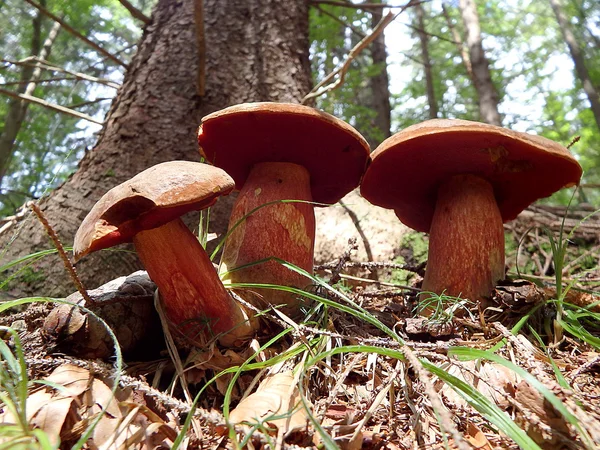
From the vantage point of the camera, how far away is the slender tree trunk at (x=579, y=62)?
9.66m

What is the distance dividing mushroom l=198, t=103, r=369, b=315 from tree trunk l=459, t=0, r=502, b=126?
4.85m

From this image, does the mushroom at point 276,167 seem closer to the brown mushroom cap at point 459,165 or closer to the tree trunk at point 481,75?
the brown mushroom cap at point 459,165

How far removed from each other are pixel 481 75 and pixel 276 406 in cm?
676

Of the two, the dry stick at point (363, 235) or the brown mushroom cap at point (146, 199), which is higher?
the brown mushroom cap at point (146, 199)

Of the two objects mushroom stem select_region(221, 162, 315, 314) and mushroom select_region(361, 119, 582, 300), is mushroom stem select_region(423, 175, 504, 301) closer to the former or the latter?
mushroom select_region(361, 119, 582, 300)

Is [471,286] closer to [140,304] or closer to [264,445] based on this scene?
[264,445]

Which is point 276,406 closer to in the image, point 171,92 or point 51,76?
point 171,92

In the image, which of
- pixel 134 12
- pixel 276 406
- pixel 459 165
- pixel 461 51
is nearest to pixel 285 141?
pixel 459 165

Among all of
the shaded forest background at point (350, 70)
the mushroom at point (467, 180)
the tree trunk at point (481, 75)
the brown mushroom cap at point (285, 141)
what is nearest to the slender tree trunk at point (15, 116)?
the shaded forest background at point (350, 70)

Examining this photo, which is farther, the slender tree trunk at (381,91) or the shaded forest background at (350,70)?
the slender tree trunk at (381,91)

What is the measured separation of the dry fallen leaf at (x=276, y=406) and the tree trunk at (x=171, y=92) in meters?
1.37

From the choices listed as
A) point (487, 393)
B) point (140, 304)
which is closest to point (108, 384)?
point (140, 304)

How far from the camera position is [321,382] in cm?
125

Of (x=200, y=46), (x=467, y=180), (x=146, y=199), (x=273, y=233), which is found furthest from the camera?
(x=200, y=46)
